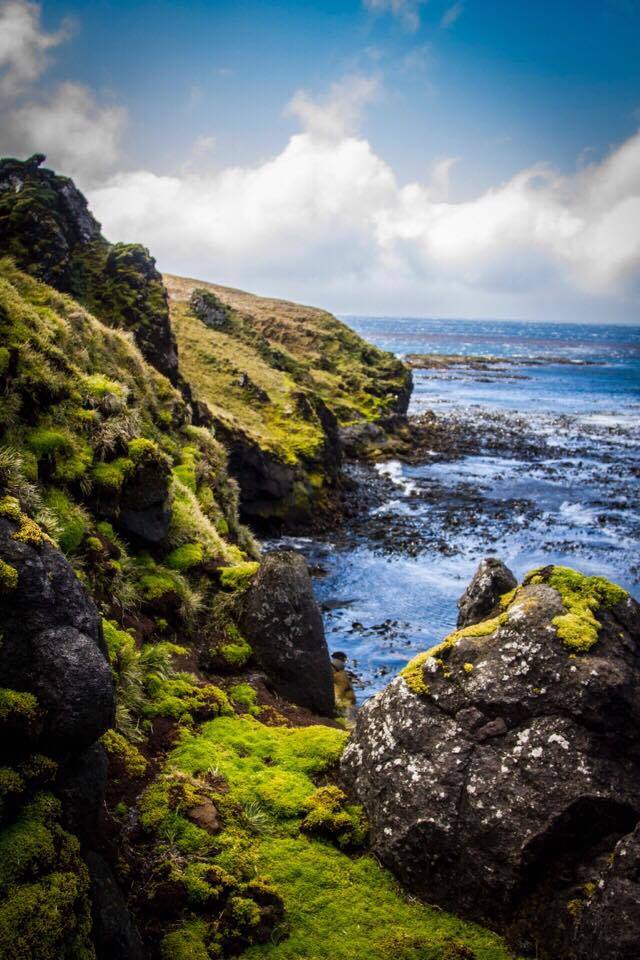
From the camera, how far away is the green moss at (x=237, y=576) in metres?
14.5

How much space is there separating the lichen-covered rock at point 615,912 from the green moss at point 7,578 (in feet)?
23.2

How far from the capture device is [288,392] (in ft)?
156

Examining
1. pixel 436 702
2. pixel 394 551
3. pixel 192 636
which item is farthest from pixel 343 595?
pixel 436 702

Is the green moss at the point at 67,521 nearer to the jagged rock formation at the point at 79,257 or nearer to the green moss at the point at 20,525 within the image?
the green moss at the point at 20,525

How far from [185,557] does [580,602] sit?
9496 millimetres

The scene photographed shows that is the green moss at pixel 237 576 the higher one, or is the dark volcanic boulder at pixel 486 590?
the dark volcanic boulder at pixel 486 590

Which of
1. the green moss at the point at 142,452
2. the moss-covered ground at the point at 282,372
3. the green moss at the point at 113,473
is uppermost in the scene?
the moss-covered ground at the point at 282,372

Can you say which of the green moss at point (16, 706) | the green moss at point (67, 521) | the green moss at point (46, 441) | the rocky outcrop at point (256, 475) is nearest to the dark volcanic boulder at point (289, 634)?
the green moss at point (67, 521)

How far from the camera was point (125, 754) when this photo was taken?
331 inches

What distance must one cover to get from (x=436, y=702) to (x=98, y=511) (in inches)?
334

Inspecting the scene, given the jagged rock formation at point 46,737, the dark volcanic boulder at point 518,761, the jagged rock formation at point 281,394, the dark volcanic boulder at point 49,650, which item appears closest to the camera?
the jagged rock formation at point 46,737

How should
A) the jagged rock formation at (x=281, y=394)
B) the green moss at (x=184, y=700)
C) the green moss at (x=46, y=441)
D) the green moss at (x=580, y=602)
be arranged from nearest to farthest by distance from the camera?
the green moss at (x=580, y=602)
the green moss at (x=184, y=700)
the green moss at (x=46, y=441)
the jagged rock formation at (x=281, y=394)

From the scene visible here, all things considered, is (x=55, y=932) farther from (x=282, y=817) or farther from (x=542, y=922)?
(x=542, y=922)

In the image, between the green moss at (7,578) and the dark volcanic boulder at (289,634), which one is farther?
the dark volcanic boulder at (289,634)
